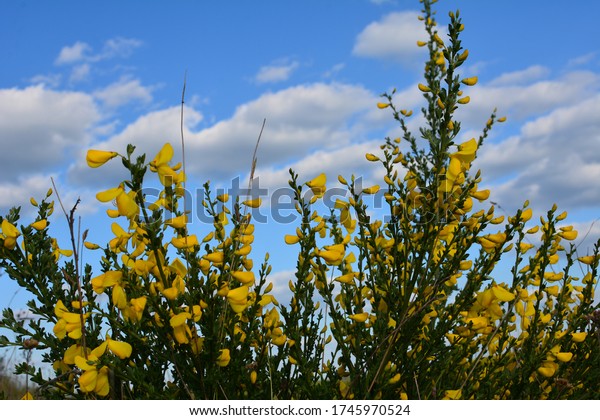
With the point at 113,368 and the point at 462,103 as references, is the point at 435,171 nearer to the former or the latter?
the point at 462,103

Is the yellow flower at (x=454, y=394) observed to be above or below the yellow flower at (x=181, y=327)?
below

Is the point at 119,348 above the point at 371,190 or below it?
below

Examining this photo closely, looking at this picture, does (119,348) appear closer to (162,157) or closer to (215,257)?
(215,257)

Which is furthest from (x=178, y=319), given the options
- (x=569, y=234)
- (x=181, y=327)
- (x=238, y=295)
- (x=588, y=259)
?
(x=588, y=259)

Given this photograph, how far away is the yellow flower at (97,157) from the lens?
7.12 feet

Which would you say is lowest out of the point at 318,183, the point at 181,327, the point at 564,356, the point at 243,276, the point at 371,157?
the point at 564,356

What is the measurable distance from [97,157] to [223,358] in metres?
0.85

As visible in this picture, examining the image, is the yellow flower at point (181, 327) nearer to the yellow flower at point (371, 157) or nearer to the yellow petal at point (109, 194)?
the yellow petal at point (109, 194)

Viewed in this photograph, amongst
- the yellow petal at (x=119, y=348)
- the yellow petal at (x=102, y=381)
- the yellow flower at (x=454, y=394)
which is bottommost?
the yellow flower at (x=454, y=394)

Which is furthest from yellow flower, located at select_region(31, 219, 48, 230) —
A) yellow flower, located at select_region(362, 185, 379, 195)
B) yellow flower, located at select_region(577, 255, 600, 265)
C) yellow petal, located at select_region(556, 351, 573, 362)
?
yellow flower, located at select_region(577, 255, 600, 265)

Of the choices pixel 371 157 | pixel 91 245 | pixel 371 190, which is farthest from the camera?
pixel 371 157

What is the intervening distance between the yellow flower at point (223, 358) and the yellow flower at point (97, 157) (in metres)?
0.80

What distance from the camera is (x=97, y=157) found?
219 cm

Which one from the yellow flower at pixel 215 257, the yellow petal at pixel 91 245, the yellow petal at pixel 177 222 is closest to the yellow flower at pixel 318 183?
the yellow flower at pixel 215 257
